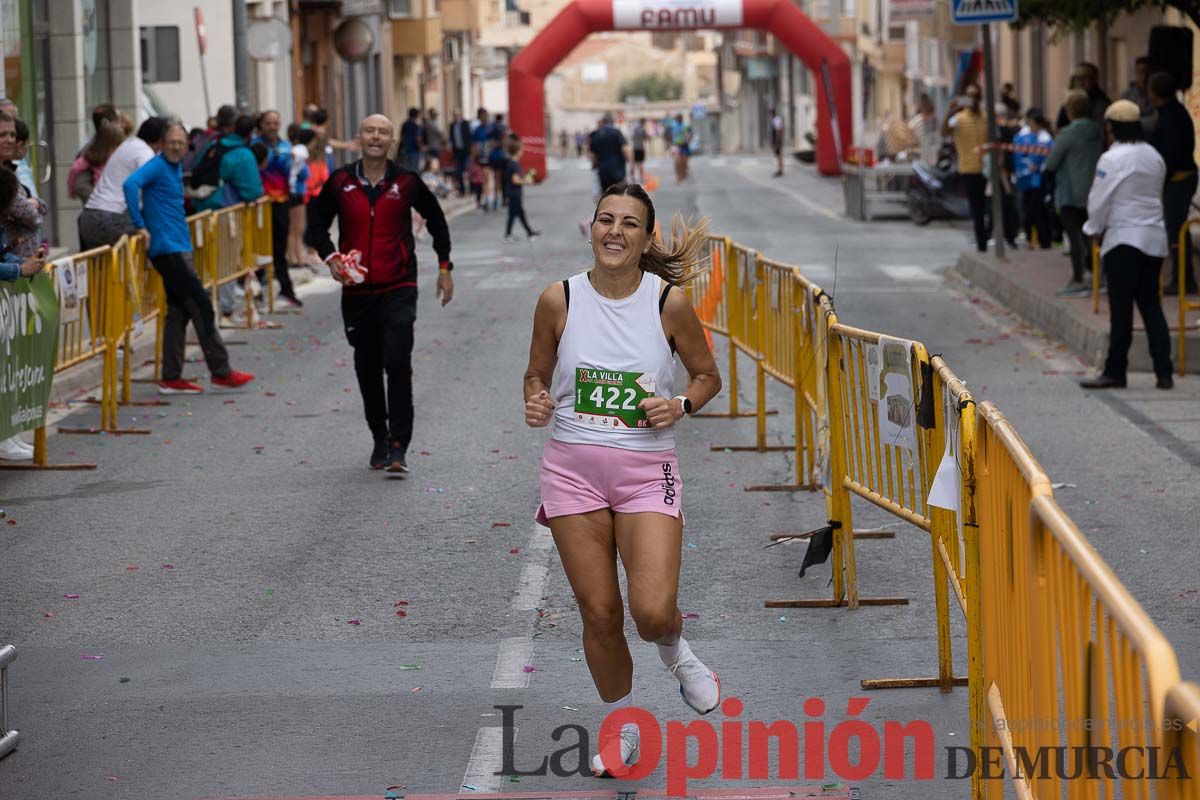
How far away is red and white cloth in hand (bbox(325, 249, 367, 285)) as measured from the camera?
10422mm

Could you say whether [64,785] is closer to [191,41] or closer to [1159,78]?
[1159,78]

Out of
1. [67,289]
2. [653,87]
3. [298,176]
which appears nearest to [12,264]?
[67,289]

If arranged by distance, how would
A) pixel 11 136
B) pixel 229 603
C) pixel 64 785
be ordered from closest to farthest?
pixel 64 785 → pixel 229 603 → pixel 11 136

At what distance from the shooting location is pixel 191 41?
33781 millimetres

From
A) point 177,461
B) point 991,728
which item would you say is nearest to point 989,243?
point 177,461

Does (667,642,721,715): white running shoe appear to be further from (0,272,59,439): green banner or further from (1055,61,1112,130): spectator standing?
(1055,61,1112,130): spectator standing

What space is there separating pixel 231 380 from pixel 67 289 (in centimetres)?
307

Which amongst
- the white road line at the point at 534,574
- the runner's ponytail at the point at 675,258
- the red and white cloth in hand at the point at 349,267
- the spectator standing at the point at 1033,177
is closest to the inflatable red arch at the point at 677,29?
the spectator standing at the point at 1033,177

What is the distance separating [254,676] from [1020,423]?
6.69 m

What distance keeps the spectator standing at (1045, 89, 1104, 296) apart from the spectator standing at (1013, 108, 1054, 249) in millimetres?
4757

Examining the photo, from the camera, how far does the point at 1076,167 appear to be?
18.2m

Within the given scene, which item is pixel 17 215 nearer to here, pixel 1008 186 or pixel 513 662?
pixel 513 662

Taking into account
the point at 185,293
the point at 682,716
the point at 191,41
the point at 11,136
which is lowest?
the point at 682,716

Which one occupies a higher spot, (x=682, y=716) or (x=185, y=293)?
(x=185, y=293)
